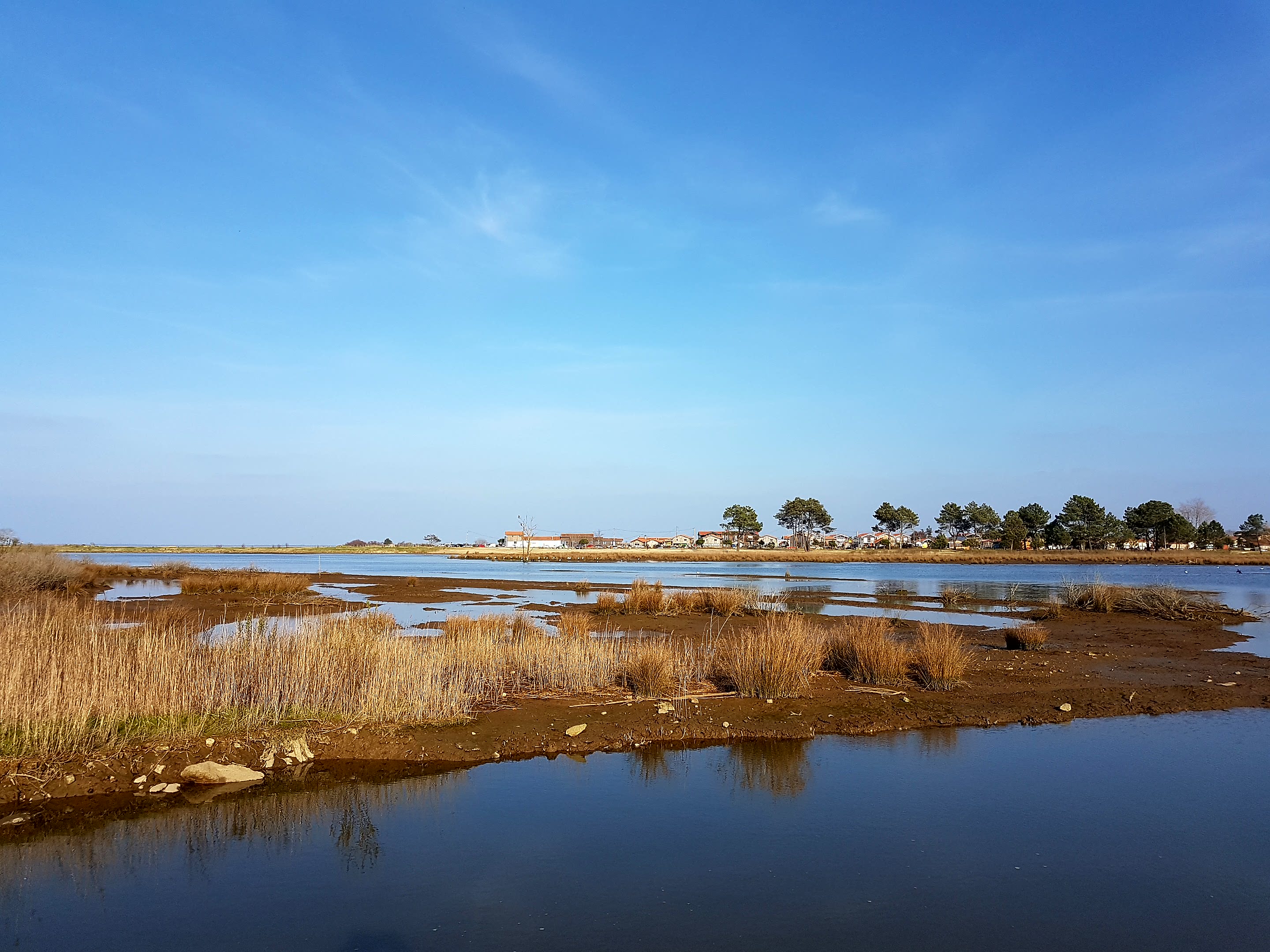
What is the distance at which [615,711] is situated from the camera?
1288 cm

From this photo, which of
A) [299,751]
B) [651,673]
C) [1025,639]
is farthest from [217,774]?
[1025,639]

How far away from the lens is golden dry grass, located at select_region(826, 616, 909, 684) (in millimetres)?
15461

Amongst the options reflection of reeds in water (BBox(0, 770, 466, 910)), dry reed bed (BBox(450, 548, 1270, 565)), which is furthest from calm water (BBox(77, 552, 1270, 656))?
reflection of reeds in water (BBox(0, 770, 466, 910))

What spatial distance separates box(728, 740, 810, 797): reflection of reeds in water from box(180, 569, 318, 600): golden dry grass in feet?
87.4

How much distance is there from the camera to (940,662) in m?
14.9

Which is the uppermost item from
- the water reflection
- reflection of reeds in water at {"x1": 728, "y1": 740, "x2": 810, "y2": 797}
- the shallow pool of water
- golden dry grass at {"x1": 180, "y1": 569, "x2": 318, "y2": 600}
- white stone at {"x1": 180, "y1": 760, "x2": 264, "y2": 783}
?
golden dry grass at {"x1": 180, "y1": 569, "x2": 318, "y2": 600}

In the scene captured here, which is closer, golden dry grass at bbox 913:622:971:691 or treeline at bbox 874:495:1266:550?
golden dry grass at bbox 913:622:971:691

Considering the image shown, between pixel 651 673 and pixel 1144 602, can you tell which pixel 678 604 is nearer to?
pixel 651 673

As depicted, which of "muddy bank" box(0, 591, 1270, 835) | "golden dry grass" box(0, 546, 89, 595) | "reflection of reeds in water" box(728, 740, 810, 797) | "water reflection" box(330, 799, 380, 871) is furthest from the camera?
"golden dry grass" box(0, 546, 89, 595)

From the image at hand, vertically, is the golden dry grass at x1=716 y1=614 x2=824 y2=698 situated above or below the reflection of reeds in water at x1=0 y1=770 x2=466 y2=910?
A: above

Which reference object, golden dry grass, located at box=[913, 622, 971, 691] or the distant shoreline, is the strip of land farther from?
the distant shoreline

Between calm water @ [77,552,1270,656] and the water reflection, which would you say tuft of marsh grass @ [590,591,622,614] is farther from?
the water reflection

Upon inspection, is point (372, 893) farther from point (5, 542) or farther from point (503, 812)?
point (5, 542)

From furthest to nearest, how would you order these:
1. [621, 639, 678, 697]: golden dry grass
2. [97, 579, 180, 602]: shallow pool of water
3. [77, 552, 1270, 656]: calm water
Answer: [97, 579, 180, 602]: shallow pool of water < [77, 552, 1270, 656]: calm water < [621, 639, 678, 697]: golden dry grass
